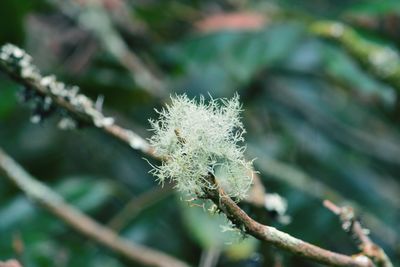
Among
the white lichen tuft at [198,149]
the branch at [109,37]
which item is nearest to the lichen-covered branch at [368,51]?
the branch at [109,37]

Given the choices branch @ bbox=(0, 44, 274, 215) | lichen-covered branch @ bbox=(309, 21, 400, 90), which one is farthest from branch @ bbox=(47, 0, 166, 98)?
branch @ bbox=(0, 44, 274, 215)

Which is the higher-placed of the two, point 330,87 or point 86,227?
point 330,87

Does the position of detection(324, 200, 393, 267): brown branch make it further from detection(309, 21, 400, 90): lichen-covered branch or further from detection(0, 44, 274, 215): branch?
detection(309, 21, 400, 90): lichen-covered branch

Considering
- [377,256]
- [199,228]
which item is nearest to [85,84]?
[199,228]

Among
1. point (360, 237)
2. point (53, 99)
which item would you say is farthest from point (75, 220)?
point (360, 237)

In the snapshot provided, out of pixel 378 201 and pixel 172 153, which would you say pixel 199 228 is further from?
pixel 172 153

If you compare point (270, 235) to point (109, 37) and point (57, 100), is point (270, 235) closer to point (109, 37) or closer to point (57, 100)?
point (57, 100)
